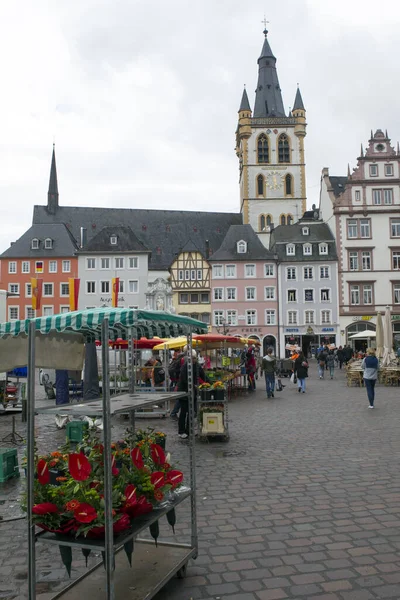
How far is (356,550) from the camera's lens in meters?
4.94

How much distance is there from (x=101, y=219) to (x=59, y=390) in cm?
6236

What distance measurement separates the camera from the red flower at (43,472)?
12.8 ft

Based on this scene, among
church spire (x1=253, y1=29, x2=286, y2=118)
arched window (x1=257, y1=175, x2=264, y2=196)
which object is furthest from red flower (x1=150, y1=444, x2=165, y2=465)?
church spire (x1=253, y1=29, x2=286, y2=118)

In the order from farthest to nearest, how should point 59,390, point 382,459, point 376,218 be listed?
point 376,218 < point 59,390 < point 382,459

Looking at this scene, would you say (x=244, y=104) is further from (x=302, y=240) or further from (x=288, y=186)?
(x=302, y=240)

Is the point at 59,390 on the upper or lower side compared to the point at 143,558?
upper

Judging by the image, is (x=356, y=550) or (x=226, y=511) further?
(x=226, y=511)

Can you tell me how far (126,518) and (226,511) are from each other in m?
2.63

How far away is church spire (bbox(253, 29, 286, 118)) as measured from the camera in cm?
7500

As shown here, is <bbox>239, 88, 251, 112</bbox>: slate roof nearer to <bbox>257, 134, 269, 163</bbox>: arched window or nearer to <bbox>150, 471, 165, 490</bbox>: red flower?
<bbox>257, 134, 269, 163</bbox>: arched window

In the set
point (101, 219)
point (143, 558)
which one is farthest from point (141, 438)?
point (101, 219)

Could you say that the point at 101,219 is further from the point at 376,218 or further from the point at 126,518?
the point at 126,518

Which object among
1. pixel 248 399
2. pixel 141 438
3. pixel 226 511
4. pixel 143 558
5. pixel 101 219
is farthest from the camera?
pixel 101 219

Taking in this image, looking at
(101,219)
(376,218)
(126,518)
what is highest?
(101,219)
